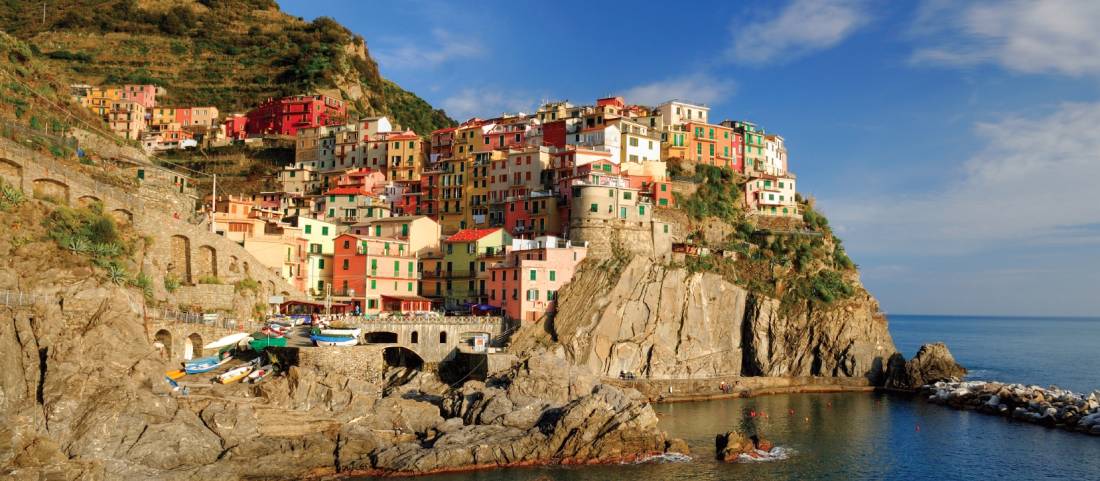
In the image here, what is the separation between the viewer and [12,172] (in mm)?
50656

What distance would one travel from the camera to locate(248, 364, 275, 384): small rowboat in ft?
165

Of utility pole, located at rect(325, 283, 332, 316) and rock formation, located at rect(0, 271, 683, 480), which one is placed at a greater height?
utility pole, located at rect(325, 283, 332, 316)

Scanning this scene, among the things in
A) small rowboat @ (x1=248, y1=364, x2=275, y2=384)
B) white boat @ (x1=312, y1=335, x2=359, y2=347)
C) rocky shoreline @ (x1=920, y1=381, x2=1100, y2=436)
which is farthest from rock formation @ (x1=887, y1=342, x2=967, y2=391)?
small rowboat @ (x1=248, y1=364, x2=275, y2=384)

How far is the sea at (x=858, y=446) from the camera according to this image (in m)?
46.0

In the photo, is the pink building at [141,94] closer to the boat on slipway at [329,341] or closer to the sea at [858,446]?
the boat on slipway at [329,341]

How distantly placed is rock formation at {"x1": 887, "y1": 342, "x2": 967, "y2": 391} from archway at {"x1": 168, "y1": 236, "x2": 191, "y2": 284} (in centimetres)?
5428

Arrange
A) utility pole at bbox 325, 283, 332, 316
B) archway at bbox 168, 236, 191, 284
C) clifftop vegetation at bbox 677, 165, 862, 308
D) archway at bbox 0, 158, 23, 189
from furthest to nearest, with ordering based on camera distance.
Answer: clifftop vegetation at bbox 677, 165, 862, 308
utility pole at bbox 325, 283, 332, 316
archway at bbox 168, 236, 191, 284
archway at bbox 0, 158, 23, 189

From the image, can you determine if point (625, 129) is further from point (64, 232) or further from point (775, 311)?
point (64, 232)

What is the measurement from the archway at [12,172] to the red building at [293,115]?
55253 mm

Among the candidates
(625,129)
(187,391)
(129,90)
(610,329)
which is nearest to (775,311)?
(610,329)

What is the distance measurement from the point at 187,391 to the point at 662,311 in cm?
3581

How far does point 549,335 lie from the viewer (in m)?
66.4

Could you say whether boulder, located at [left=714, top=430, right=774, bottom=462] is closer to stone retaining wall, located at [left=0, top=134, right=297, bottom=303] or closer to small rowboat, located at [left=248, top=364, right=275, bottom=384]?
small rowboat, located at [left=248, top=364, right=275, bottom=384]

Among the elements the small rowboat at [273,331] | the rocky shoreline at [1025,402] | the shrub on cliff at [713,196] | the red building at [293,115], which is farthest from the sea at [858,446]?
the red building at [293,115]
